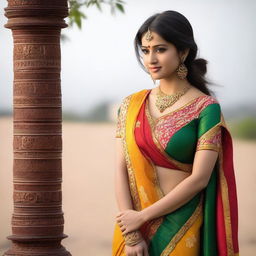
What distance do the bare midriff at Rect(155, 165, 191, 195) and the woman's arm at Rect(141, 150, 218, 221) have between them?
1.5 inches

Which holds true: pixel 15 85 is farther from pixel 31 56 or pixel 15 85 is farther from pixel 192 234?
pixel 192 234

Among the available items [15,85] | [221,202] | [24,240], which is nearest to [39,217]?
[24,240]

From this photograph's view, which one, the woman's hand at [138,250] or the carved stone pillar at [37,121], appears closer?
the woman's hand at [138,250]

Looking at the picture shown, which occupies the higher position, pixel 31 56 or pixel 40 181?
pixel 31 56

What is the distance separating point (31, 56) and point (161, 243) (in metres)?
0.84

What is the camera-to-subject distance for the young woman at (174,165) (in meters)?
3.49

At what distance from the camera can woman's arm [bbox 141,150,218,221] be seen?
11.4ft

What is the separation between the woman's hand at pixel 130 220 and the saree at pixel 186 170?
0.05 metres

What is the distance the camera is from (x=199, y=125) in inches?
138

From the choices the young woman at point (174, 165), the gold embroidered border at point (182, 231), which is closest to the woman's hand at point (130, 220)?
the young woman at point (174, 165)

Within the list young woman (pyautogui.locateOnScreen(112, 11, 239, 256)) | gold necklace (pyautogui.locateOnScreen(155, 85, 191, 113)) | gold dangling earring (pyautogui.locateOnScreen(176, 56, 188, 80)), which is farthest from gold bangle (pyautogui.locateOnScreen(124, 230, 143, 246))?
gold dangling earring (pyautogui.locateOnScreen(176, 56, 188, 80))

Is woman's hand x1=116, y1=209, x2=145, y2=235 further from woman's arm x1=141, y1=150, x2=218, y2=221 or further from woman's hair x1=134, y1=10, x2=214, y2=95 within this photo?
woman's hair x1=134, y1=10, x2=214, y2=95

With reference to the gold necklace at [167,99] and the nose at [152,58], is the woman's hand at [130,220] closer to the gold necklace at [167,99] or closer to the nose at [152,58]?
the gold necklace at [167,99]

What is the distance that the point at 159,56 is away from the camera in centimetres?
351
